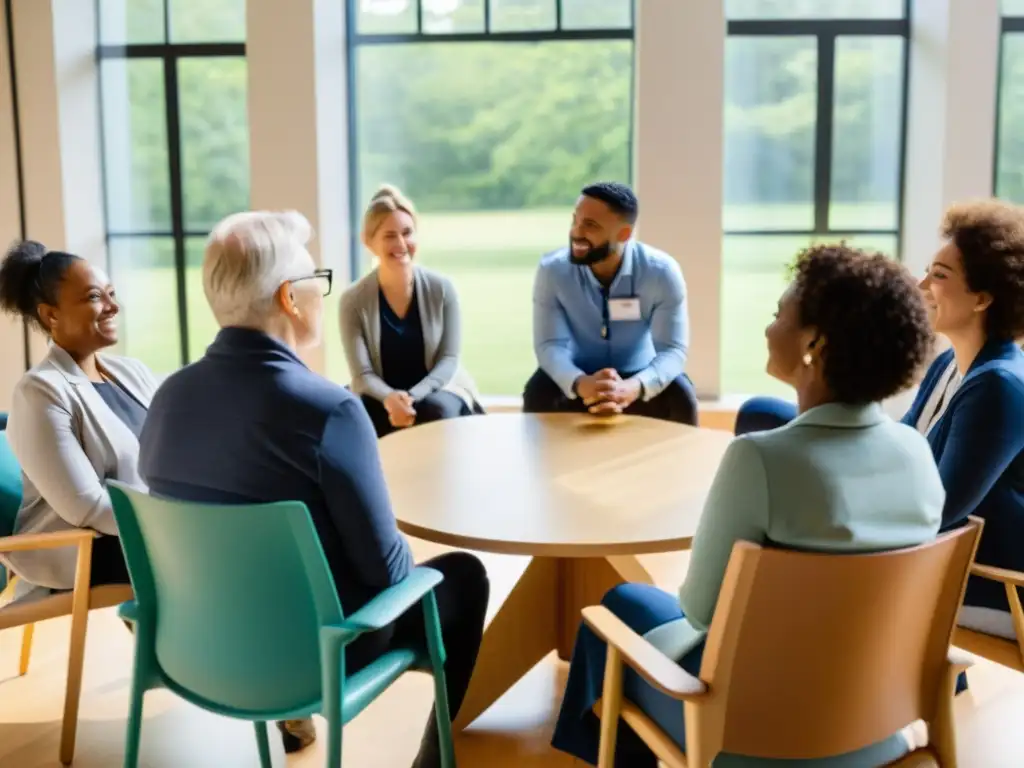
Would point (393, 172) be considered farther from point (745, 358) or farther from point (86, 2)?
point (745, 358)

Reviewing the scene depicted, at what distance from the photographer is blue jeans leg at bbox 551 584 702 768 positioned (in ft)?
6.26

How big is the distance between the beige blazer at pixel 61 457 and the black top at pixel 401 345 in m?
1.56

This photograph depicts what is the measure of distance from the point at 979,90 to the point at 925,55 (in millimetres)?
440

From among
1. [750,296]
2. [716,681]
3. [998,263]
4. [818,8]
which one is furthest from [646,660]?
[818,8]

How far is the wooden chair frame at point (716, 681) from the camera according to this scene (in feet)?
4.91

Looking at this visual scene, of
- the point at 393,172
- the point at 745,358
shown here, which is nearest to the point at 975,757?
the point at 745,358

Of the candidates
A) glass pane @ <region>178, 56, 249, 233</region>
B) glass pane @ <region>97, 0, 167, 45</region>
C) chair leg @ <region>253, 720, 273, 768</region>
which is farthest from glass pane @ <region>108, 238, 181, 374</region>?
chair leg @ <region>253, 720, 273, 768</region>

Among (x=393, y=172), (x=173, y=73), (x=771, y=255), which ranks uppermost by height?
(x=173, y=73)

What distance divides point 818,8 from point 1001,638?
4335 mm

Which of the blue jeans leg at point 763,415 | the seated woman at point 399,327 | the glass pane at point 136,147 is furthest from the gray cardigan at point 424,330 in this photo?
the glass pane at point 136,147

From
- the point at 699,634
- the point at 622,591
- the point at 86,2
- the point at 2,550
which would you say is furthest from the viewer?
the point at 86,2

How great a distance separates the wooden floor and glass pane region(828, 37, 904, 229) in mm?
3340

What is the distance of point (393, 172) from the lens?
605 centimetres

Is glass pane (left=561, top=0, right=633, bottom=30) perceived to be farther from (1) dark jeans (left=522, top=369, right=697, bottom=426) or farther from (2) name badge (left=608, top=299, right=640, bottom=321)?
(1) dark jeans (left=522, top=369, right=697, bottom=426)
